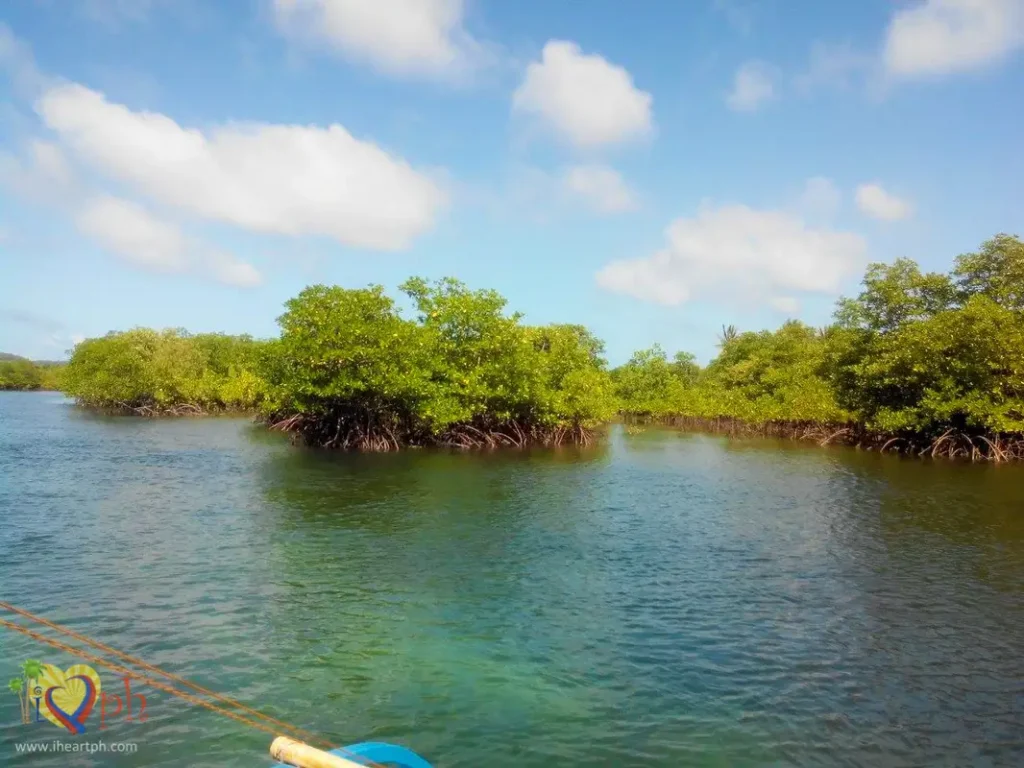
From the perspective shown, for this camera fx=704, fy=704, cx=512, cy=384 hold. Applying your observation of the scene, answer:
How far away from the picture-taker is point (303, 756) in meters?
5.38

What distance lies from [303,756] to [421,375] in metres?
35.4

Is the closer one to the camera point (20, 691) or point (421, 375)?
point (20, 691)

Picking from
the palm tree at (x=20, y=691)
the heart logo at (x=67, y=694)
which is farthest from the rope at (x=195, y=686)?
the palm tree at (x=20, y=691)

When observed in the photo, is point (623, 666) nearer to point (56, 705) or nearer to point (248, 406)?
point (56, 705)

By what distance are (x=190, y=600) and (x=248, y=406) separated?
72.6 metres

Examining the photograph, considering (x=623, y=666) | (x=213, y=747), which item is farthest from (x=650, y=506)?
(x=213, y=747)

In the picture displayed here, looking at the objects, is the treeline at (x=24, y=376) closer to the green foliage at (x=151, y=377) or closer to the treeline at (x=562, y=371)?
the green foliage at (x=151, y=377)

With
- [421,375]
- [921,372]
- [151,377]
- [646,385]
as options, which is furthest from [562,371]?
[151,377]

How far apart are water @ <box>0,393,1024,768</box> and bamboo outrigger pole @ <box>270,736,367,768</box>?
3.45 meters

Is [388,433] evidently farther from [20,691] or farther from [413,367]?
[20,691]

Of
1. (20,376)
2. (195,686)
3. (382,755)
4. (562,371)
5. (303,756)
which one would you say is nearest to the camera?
(303,756)

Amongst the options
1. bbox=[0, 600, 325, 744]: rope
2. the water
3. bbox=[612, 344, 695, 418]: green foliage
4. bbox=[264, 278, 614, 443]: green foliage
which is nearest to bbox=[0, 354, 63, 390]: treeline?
bbox=[612, 344, 695, 418]: green foliage

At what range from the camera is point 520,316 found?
146 feet

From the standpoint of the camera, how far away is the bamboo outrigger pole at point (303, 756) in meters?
5.26
